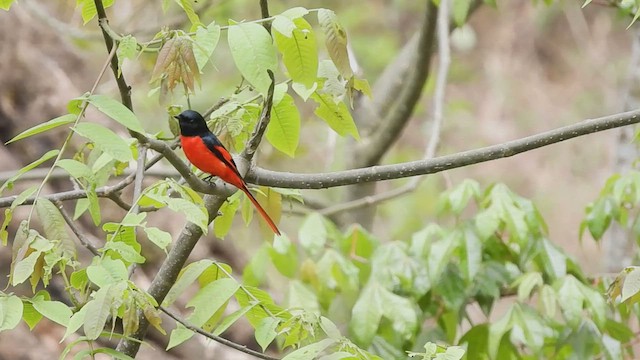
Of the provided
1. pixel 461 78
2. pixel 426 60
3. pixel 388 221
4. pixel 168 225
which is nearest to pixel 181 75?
pixel 426 60

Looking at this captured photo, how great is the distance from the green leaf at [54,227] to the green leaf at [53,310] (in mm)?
102

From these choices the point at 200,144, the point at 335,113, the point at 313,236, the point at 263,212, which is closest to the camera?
the point at 335,113

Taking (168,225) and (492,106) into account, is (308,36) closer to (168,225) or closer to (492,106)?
(168,225)

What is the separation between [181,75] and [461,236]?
1401mm

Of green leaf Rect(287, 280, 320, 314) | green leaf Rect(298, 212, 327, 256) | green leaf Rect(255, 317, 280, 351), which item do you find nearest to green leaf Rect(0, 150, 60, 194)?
green leaf Rect(255, 317, 280, 351)

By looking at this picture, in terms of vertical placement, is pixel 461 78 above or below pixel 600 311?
below

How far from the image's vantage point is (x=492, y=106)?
37.8 ft

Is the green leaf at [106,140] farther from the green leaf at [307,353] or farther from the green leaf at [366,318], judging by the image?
the green leaf at [366,318]

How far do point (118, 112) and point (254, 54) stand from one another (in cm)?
28

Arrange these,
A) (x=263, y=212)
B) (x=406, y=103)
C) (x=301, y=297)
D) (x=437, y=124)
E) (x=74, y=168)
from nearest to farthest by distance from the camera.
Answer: (x=74, y=168) < (x=263, y=212) < (x=301, y=297) < (x=437, y=124) < (x=406, y=103)

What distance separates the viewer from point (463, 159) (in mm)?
1832

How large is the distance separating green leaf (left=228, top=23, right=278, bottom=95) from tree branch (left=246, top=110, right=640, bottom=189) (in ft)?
1.21

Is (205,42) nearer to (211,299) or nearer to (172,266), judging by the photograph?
(211,299)

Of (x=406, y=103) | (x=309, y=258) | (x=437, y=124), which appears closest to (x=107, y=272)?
(x=309, y=258)
